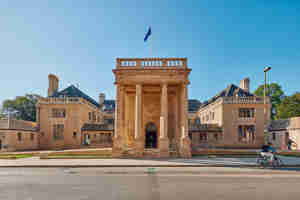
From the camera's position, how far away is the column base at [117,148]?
17.6 m

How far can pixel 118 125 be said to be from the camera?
18.6 meters

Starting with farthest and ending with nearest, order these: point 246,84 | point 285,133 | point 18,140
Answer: point 246,84
point 285,133
point 18,140

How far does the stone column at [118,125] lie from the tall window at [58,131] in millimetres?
16199

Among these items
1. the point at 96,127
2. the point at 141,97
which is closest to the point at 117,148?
the point at 141,97

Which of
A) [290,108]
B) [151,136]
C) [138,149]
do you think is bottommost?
[138,149]

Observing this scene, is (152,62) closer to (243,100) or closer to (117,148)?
(117,148)

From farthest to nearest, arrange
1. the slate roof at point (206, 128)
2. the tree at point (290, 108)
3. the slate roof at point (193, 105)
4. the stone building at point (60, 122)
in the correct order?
the slate roof at point (193, 105)
the tree at point (290, 108)
the slate roof at point (206, 128)
the stone building at point (60, 122)

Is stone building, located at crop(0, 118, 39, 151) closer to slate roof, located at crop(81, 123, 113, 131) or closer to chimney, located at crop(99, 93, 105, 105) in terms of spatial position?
slate roof, located at crop(81, 123, 113, 131)

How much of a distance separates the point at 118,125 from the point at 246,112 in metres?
23.3

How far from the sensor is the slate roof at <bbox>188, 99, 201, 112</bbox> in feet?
155

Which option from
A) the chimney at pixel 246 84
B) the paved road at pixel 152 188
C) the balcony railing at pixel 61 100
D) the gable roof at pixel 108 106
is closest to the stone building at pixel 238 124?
the chimney at pixel 246 84

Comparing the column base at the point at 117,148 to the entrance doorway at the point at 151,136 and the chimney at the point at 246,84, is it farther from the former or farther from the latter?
the chimney at the point at 246,84

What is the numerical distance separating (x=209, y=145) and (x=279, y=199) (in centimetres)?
2494

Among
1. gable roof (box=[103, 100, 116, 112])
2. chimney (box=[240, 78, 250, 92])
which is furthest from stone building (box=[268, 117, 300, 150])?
gable roof (box=[103, 100, 116, 112])
